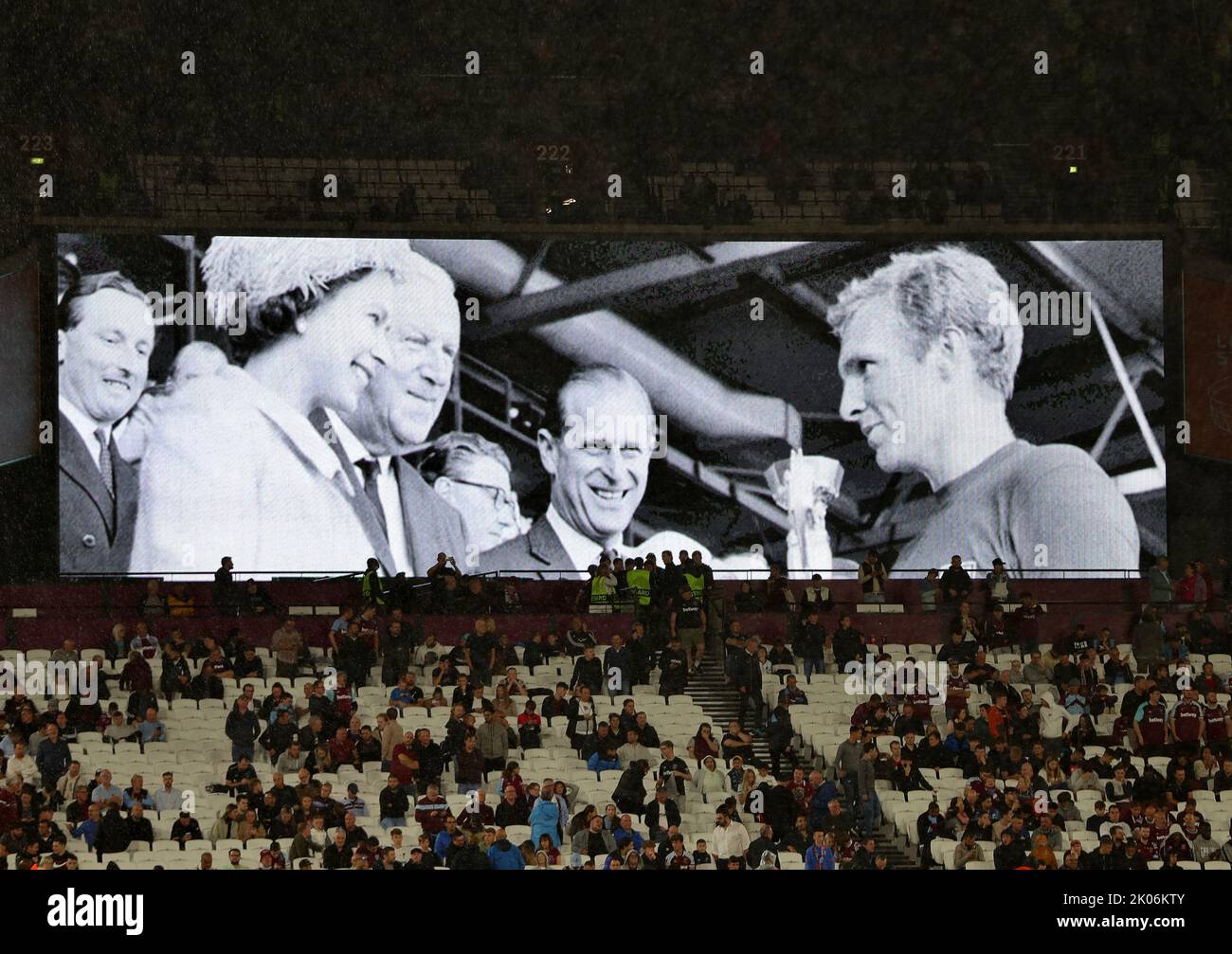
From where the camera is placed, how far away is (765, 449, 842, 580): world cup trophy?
2253cm

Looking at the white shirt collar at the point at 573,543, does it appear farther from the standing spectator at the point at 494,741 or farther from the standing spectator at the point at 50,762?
the standing spectator at the point at 50,762

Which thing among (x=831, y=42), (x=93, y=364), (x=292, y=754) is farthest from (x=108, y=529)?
(x=831, y=42)

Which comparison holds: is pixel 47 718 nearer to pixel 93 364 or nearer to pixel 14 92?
pixel 93 364

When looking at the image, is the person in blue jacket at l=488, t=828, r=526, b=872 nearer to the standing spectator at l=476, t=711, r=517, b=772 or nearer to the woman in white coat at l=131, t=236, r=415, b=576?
the standing spectator at l=476, t=711, r=517, b=772

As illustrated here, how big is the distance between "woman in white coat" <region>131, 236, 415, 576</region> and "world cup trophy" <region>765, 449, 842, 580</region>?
495cm

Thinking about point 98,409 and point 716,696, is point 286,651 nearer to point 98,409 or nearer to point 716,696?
point 716,696

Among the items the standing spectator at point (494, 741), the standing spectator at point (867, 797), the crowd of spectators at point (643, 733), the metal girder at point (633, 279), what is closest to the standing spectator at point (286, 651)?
the crowd of spectators at point (643, 733)

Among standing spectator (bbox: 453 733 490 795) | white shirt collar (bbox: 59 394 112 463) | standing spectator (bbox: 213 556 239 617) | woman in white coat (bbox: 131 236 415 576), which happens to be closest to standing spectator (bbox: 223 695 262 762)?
standing spectator (bbox: 453 733 490 795)

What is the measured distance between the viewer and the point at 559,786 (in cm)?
1434
